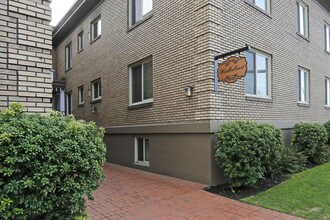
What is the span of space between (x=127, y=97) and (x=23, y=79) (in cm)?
672

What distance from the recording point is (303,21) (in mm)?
12469

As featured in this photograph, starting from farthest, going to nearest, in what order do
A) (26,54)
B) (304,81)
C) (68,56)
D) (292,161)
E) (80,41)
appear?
(68,56) → (80,41) → (304,81) → (292,161) → (26,54)

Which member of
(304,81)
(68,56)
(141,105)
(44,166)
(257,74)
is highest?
(68,56)

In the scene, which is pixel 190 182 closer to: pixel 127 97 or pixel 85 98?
pixel 127 97

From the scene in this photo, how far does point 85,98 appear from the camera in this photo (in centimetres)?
1459

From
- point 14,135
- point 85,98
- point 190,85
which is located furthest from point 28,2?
point 85,98

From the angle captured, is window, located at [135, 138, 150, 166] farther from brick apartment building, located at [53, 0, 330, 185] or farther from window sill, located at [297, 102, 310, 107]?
window sill, located at [297, 102, 310, 107]

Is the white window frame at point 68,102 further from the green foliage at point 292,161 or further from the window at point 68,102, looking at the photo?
the green foliage at point 292,161

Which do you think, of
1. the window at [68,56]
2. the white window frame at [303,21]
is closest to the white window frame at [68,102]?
the window at [68,56]

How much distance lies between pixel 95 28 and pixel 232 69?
952cm

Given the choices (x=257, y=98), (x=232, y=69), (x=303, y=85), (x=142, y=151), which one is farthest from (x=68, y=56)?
(x=232, y=69)

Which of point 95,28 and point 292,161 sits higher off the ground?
point 95,28

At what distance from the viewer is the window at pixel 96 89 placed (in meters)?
13.3

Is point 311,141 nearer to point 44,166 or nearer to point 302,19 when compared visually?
point 302,19
